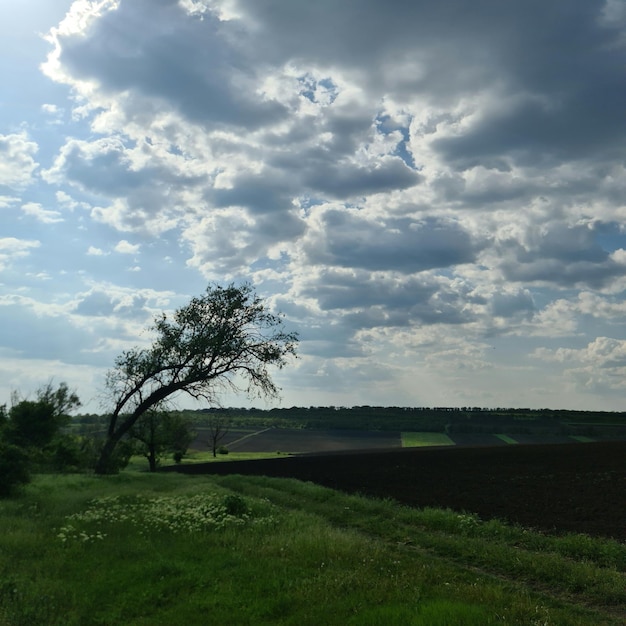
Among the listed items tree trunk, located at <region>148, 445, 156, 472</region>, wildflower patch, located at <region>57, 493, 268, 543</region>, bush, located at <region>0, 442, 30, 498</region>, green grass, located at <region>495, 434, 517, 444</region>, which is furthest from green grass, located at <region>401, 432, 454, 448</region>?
wildflower patch, located at <region>57, 493, 268, 543</region>

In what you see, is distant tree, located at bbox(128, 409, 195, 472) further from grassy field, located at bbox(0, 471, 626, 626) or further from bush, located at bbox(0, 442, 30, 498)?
grassy field, located at bbox(0, 471, 626, 626)

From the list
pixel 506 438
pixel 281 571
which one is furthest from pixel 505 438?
pixel 281 571

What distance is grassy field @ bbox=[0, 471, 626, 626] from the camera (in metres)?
9.57

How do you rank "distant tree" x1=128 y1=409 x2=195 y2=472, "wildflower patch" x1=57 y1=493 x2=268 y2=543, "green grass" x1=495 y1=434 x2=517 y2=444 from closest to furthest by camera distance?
"wildflower patch" x1=57 y1=493 x2=268 y2=543 → "distant tree" x1=128 y1=409 x2=195 y2=472 → "green grass" x1=495 y1=434 x2=517 y2=444

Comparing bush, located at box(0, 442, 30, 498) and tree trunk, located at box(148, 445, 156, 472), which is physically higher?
bush, located at box(0, 442, 30, 498)

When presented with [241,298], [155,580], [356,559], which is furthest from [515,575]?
[241,298]

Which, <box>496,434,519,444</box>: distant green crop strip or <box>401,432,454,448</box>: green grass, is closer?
<box>496,434,519,444</box>: distant green crop strip

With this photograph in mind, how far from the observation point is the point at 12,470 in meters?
26.9

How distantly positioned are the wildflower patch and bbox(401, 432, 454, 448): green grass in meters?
82.1

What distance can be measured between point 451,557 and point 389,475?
27448 millimetres

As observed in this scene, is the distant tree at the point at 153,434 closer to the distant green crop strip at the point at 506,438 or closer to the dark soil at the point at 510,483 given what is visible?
the dark soil at the point at 510,483

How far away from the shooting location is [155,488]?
3297 cm

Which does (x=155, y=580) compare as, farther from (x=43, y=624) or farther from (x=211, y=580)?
(x=43, y=624)

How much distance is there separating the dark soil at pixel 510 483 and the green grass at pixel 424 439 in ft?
151
